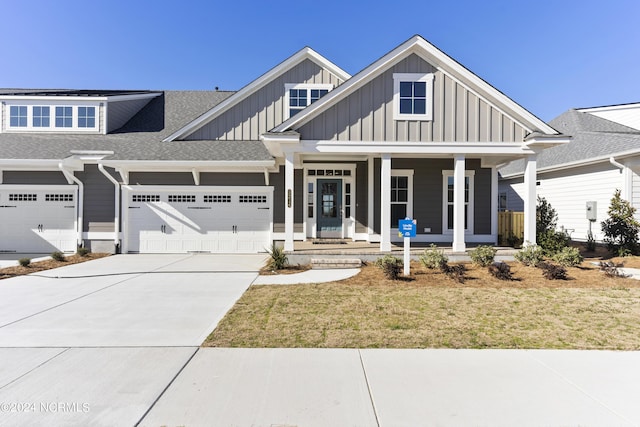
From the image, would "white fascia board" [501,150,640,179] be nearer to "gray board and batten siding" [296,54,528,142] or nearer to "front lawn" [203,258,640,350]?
"gray board and batten siding" [296,54,528,142]

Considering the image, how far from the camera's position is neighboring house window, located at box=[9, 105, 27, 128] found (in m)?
14.1

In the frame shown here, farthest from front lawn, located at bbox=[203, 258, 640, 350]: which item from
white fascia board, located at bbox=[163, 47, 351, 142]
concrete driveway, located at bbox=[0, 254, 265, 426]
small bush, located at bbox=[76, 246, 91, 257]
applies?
white fascia board, located at bbox=[163, 47, 351, 142]

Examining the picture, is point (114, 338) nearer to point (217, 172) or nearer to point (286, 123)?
point (286, 123)

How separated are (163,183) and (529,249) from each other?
1218 cm

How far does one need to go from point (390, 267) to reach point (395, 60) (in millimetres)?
6027

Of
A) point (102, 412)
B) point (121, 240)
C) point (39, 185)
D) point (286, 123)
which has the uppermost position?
point (286, 123)

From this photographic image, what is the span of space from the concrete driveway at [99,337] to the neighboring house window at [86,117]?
8078mm

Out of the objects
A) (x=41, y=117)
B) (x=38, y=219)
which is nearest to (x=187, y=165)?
(x=38, y=219)

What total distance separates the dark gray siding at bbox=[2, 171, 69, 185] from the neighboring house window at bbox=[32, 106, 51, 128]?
9.69 feet

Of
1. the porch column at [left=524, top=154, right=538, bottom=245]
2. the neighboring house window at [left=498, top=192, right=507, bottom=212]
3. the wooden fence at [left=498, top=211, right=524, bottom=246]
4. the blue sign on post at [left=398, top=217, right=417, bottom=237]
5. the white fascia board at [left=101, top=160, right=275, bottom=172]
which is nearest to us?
the blue sign on post at [left=398, top=217, right=417, bottom=237]

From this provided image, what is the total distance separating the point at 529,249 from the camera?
30.1 ft

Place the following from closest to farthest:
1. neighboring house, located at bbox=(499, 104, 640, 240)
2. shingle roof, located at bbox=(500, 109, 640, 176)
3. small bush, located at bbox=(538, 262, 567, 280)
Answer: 1. small bush, located at bbox=(538, 262, 567, 280)
2. neighboring house, located at bbox=(499, 104, 640, 240)
3. shingle roof, located at bbox=(500, 109, 640, 176)

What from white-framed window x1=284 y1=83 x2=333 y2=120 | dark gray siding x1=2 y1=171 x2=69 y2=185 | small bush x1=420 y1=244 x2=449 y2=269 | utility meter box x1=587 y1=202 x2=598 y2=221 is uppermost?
white-framed window x1=284 y1=83 x2=333 y2=120

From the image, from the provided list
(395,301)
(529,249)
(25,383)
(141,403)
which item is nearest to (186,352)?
(141,403)
